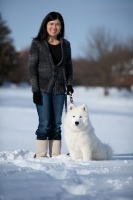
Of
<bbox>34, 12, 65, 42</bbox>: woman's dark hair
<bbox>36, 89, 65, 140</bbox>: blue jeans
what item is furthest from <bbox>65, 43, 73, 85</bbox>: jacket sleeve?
<bbox>34, 12, 65, 42</bbox>: woman's dark hair

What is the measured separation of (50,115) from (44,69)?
2.08ft

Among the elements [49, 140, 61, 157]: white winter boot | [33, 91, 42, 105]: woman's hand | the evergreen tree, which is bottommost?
[49, 140, 61, 157]: white winter boot

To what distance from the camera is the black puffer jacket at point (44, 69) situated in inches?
161

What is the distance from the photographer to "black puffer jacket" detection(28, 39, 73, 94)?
409 cm

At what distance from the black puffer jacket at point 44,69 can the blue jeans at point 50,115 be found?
0.32ft

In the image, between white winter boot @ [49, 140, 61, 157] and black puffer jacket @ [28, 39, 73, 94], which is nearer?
black puffer jacket @ [28, 39, 73, 94]

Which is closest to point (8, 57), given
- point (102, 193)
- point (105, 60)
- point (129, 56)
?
point (105, 60)

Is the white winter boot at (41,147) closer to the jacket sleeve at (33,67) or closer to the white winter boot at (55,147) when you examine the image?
the white winter boot at (55,147)

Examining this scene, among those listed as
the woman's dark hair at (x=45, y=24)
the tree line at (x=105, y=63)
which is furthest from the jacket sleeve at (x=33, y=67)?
the tree line at (x=105, y=63)

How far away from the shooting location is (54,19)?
4.11 m

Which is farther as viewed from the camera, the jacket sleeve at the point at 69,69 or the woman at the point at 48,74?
the jacket sleeve at the point at 69,69

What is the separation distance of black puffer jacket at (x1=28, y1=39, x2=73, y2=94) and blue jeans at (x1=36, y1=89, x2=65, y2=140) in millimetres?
98

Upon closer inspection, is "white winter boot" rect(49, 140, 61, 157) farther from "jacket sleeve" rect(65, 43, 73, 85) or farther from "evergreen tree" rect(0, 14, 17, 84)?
"evergreen tree" rect(0, 14, 17, 84)

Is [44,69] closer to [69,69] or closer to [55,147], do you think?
[69,69]
